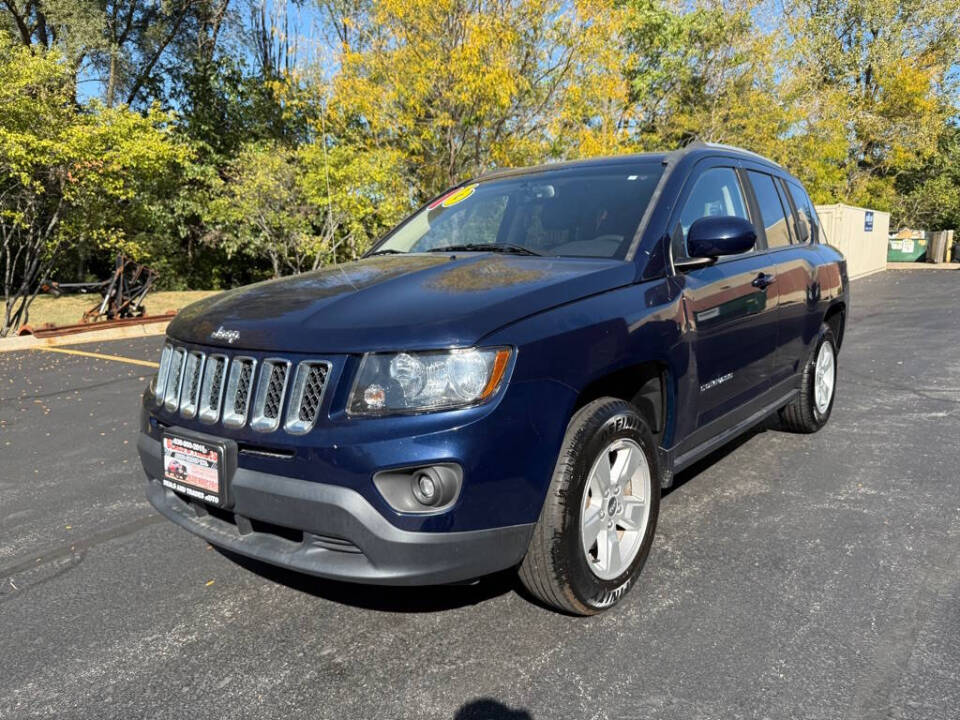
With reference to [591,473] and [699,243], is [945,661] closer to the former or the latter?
[591,473]

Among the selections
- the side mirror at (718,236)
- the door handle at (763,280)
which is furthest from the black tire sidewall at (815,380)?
the side mirror at (718,236)

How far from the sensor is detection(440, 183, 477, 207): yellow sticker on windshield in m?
4.19

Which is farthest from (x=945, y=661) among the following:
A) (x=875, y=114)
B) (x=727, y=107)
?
(x=875, y=114)

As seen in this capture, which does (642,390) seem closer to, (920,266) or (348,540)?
(348,540)

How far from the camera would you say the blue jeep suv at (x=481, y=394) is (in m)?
2.28

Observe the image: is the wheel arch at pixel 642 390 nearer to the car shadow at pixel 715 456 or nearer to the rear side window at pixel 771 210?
the car shadow at pixel 715 456

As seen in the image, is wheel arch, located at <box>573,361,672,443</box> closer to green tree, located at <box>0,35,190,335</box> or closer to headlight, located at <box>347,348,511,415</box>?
headlight, located at <box>347,348,511,415</box>

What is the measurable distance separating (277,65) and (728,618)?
25886 millimetres

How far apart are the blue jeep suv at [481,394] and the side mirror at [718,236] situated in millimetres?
10

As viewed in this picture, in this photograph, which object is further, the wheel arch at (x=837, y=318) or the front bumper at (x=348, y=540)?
the wheel arch at (x=837, y=318)

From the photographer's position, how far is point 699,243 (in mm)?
3197

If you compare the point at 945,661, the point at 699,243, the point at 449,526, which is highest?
the point at 699,243

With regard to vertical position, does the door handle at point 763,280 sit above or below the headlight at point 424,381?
above

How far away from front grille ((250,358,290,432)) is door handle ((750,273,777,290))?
2556mm
